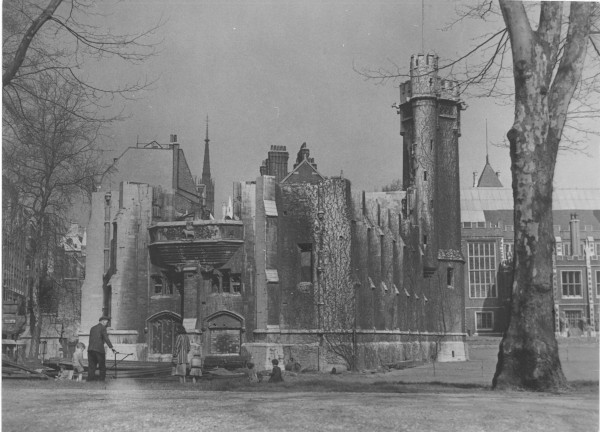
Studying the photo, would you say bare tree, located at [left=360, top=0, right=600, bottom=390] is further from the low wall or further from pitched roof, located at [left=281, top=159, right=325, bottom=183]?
pitched roof, located at [left=281, top=159, right=325, bottom=183]

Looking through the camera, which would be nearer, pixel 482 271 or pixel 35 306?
pixel 35 306

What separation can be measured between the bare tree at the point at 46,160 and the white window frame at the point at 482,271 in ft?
131

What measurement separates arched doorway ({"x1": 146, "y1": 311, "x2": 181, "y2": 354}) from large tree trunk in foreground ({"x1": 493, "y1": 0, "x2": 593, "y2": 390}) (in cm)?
2572

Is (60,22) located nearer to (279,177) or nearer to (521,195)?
(521,195)

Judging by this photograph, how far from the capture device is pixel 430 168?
5525 cm

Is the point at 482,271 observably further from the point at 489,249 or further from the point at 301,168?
the point at 301,168

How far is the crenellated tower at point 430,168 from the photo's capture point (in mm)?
54438

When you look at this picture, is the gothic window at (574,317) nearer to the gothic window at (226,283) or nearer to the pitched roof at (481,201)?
the pitched roof at (481,201)

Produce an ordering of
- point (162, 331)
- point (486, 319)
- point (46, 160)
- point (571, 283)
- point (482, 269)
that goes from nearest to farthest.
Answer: point (46, 160), point (162, 331), point (571, 283), point (486, 319), point (482, 269)

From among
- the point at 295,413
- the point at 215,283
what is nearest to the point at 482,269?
the point at 215,283

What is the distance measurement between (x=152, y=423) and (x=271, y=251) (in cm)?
2744

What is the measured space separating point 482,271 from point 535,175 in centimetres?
5477

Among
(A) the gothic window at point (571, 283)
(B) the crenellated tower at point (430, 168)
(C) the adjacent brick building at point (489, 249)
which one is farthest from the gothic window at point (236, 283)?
(C) the adjacent brick building at point (489, 249)

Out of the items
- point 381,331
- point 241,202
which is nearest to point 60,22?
point 241,202
